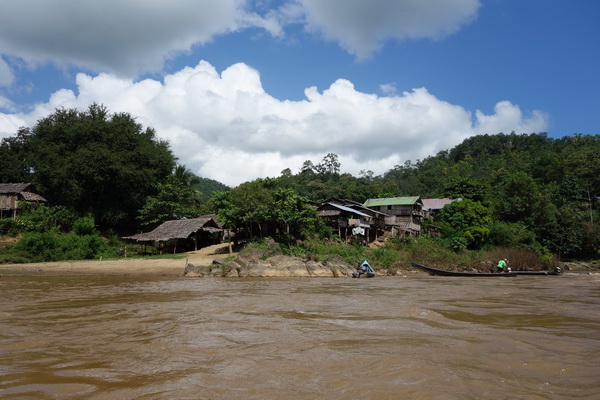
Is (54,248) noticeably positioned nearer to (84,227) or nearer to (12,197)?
(84,227)

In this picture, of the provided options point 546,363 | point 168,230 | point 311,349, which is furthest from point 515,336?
point 168,230

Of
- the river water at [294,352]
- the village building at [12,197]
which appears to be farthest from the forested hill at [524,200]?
the river water at [294,352]

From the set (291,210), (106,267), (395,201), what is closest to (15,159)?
(106,267)

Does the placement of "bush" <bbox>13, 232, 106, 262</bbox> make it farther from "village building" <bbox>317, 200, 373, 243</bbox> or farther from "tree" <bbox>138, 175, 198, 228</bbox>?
"village building" <bbox>317, 200, 373, 243</bbox>

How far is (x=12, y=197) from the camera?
3134cm

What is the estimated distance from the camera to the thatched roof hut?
93.8 feet

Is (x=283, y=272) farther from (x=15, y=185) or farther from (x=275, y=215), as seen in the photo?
(x=15, y=185)

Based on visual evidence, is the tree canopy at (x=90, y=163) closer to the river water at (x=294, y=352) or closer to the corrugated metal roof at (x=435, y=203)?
the river water at (x=294, y=352)

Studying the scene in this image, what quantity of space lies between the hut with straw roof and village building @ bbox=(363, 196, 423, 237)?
19.6 m

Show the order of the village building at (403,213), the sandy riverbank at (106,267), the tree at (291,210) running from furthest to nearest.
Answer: the village building at (403,213) < the tree at (291,210) < the sandy riverbank at (106,267)

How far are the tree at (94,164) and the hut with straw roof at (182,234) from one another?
19.5 feet

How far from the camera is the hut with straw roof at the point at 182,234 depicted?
28.7m

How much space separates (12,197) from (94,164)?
7130 millimetres

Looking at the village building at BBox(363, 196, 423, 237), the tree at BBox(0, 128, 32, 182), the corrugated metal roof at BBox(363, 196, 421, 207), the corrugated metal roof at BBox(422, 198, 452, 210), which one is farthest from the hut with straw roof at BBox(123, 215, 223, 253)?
the corrugated metal roof at BBox(422, 198, 452, 210)
